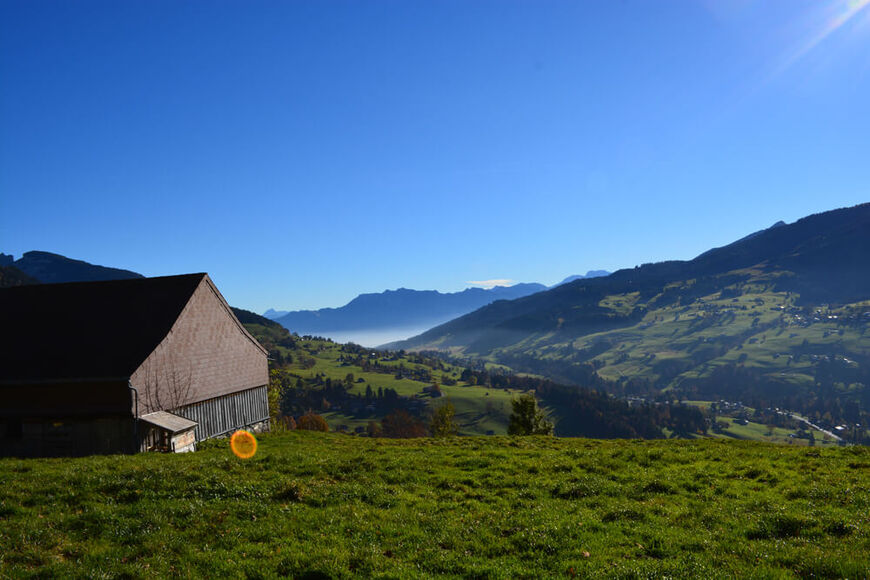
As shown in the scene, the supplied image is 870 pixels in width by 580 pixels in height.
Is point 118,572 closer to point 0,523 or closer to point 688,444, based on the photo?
point 0,523

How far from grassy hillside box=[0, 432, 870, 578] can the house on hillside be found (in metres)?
13.6

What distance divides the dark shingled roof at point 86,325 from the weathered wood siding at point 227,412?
6.36 metres

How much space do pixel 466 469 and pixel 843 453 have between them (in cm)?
2056

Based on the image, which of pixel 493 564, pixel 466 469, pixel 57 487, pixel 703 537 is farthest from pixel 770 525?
pixel 57 487

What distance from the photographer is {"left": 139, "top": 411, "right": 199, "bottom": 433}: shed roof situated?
3406 cm

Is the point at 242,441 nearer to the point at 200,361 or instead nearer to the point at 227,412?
the point at 227,412

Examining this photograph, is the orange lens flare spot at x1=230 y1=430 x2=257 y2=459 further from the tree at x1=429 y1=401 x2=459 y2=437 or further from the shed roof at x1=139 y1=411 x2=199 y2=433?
the tree at x1=429 y1=401 x2=459 y2=437

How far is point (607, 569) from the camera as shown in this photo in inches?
434

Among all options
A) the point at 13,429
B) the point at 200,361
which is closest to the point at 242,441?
the point at 200,361

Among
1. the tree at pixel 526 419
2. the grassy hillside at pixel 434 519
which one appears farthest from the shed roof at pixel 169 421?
the tree at pixel 526 419

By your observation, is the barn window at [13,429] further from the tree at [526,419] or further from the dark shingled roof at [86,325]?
the tree at [526,419]

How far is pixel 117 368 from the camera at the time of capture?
117 feet

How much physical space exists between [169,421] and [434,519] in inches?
1128

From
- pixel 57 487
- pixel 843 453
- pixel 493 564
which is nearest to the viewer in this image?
pixel 493 564
